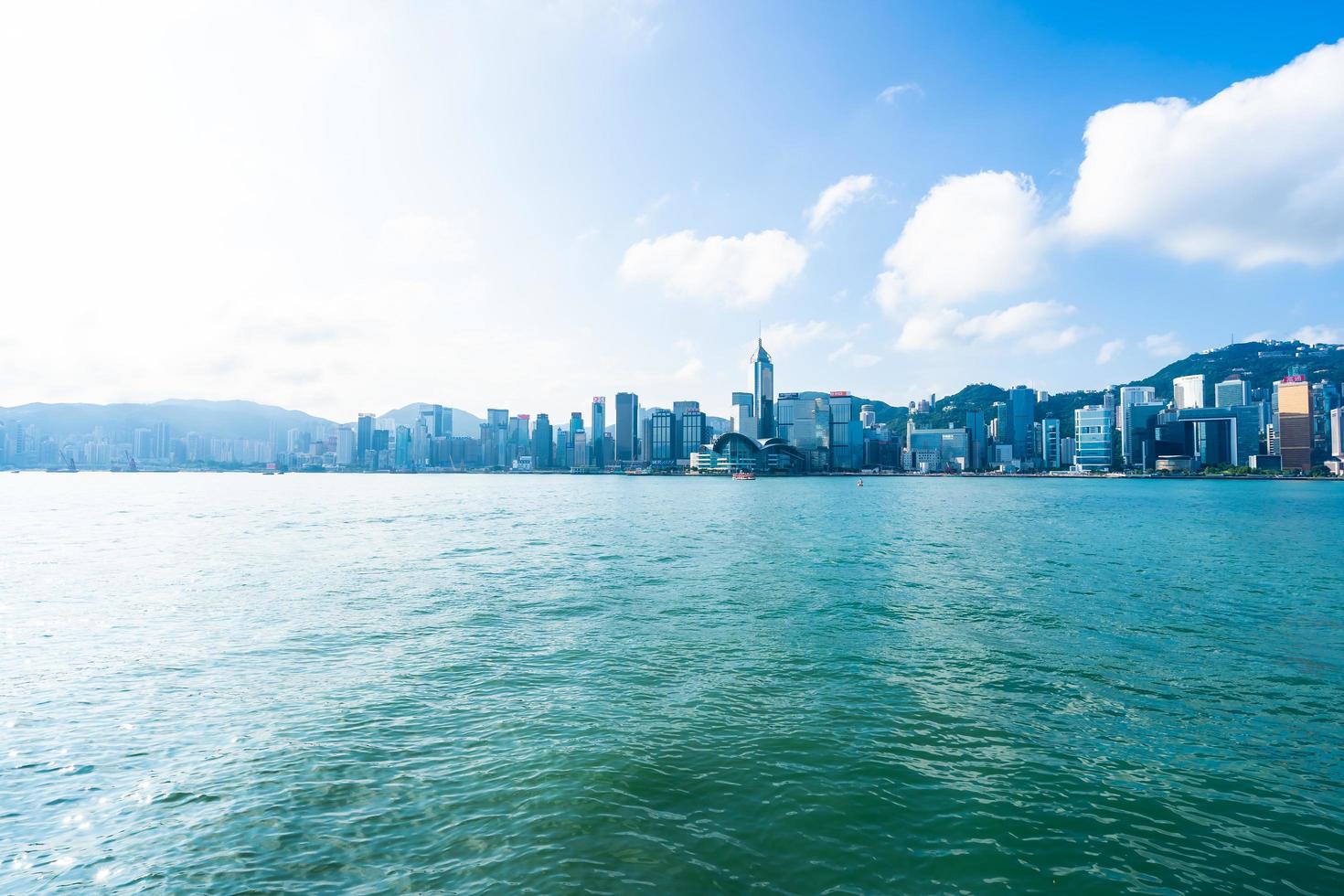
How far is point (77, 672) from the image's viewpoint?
1848 centimetres

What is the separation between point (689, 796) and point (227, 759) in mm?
9585

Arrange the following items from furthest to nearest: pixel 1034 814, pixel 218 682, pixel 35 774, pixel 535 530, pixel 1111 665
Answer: pixel 535 530, pixel 1111 665, pixel 218 682, pixel 35 774, pixel 1034 814

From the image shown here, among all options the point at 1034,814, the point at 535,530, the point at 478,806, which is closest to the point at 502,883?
the point at 478,806

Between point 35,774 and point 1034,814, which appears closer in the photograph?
point 1034,814

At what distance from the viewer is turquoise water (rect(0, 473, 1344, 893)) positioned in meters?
9.74

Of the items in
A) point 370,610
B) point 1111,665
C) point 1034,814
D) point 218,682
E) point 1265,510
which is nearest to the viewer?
point 1034,814

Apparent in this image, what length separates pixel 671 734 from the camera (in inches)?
557

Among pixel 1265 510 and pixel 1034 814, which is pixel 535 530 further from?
pixel 1265 510

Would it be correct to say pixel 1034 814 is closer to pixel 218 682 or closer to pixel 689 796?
pixel 689 796

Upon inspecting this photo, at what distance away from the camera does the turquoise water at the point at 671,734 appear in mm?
9742

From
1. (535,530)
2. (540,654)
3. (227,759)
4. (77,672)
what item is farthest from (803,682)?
(535,530)

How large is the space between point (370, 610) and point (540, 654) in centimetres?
1063

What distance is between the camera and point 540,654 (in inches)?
797

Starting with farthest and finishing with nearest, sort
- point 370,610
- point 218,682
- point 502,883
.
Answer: point 370,610
point 218,682
point 502,883
